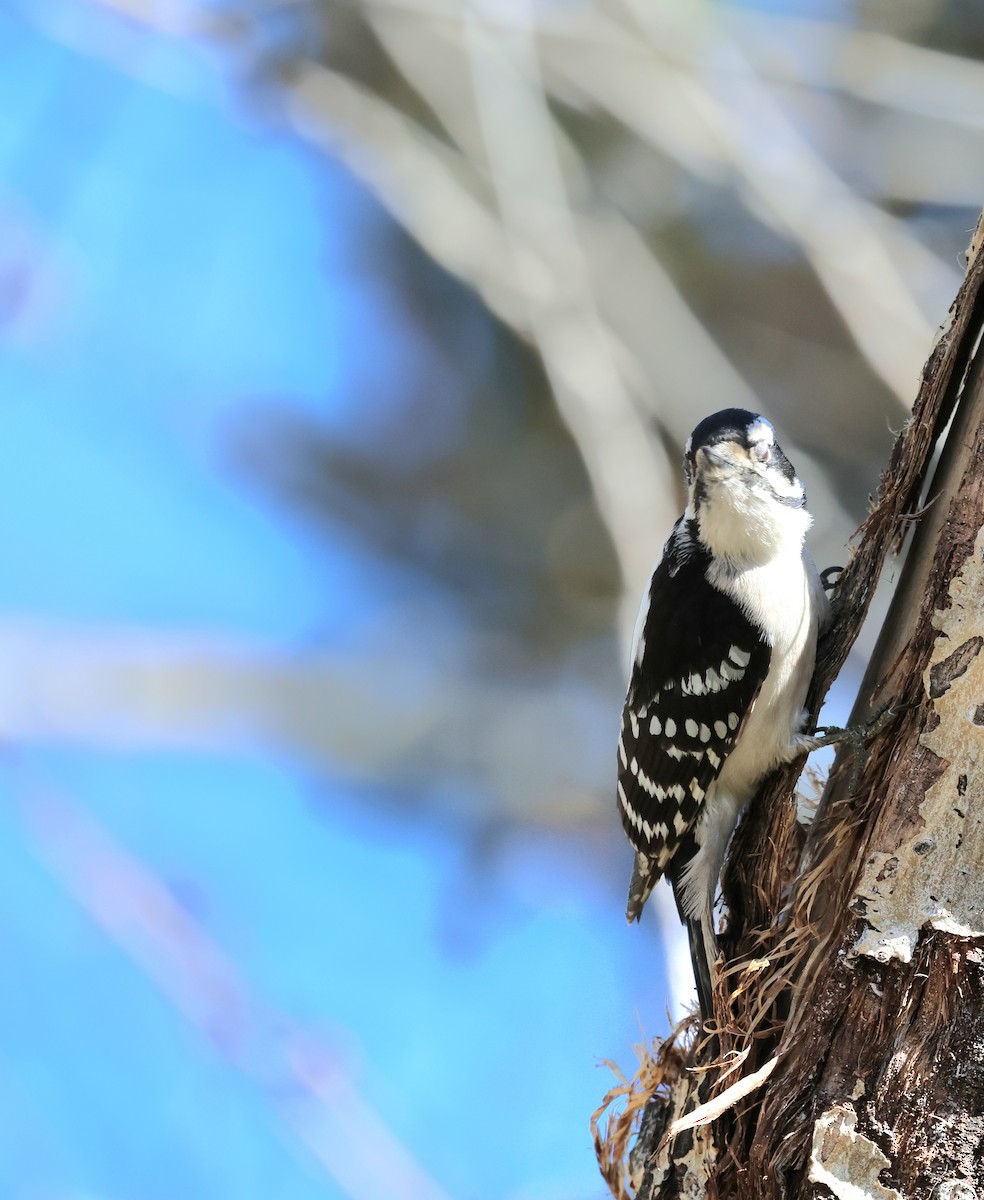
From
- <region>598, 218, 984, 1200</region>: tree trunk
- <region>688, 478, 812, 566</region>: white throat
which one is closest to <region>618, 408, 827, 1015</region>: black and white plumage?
<region>688, 478, 812, 566</region>: white throat

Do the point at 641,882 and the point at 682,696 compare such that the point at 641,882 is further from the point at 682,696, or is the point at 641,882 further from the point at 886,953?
the point at 886,953

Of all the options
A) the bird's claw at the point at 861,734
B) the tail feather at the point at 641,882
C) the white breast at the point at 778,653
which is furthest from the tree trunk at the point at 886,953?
the tail feather at the point at 641,882

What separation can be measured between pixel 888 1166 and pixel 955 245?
3987mm

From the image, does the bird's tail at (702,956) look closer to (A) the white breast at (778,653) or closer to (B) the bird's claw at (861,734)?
(A) the white breast at (778,653)

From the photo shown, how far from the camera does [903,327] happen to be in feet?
13.5

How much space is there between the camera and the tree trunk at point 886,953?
4.99 ft

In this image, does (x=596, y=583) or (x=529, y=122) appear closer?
Answer: (x=529, y=122)

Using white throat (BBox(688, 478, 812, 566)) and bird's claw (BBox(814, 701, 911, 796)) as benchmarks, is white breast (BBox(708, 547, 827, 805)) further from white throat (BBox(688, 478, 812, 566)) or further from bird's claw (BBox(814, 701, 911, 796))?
bird's claw (BBox(814, 701, 911, 796))

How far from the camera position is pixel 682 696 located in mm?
2301

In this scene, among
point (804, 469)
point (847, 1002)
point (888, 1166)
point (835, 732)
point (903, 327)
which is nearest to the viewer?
point (888, 1166)

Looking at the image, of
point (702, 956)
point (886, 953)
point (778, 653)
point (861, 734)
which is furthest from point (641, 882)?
point (886, 953)

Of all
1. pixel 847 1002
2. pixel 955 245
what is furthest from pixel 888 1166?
pixel 955 245

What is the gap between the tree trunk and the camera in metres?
1.52

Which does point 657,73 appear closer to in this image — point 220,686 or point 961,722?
point 220,686
